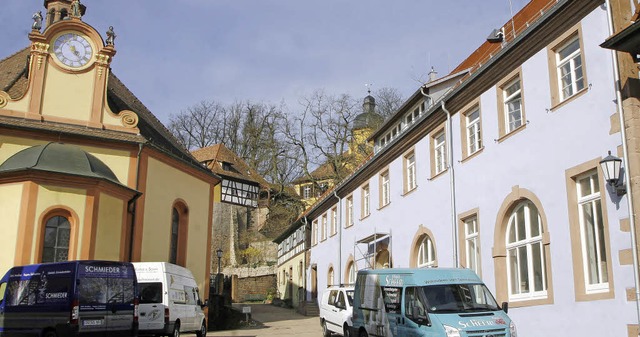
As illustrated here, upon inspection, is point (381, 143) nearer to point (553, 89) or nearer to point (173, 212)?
point (173, 212)

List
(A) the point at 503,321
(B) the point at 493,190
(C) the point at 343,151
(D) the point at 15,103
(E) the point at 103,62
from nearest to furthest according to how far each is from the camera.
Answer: (A) the point at 503,321 → (B) the point at 493,190 → (D) the point at 15,103 → (E) the point at 103,62 → (C) the point at 343,151

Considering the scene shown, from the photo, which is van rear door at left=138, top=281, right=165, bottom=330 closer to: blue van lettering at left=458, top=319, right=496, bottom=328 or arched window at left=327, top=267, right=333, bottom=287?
blue van lettering at left=458, top=319, right=496, bottom=328

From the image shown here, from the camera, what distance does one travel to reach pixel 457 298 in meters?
12.0

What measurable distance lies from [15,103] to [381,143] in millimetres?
14552

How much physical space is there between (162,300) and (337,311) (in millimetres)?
5159

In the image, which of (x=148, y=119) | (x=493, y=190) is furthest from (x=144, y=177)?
(x=493, y=190)

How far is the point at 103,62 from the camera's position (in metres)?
23.0

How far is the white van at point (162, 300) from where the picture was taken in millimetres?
15938

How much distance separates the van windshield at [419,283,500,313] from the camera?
11734 millimetres

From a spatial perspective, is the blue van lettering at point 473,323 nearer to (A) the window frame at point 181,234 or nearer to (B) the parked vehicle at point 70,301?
(B) the parked vehicle at point 70,301

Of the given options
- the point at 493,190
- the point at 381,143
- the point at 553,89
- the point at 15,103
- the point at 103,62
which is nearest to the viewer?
the point at 553,89

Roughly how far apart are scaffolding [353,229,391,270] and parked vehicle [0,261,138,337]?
10.8 meters

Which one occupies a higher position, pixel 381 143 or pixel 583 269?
pixel 381 143

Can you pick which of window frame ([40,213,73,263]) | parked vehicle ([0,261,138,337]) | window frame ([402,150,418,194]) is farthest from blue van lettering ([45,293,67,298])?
window frame ([402,150,418,194])
